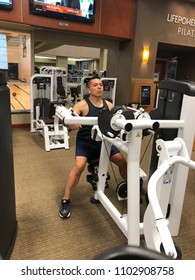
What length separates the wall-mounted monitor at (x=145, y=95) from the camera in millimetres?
6375

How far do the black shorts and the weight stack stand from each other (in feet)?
2.45

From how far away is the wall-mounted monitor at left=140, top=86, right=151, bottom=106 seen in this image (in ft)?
20.9

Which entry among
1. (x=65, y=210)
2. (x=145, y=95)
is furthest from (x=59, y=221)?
(x=145, y=95)

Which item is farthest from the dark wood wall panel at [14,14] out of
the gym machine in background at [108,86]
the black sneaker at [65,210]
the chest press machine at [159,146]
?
the black sneaker at [65,210]

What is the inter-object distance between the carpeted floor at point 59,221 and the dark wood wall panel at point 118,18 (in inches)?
152

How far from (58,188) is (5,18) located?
3673mm

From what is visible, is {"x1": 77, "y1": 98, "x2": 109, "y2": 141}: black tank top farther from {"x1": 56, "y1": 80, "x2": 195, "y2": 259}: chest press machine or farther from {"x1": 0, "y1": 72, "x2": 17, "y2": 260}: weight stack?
{"x1": 0, "y1": 72, "x2": 17, "y2": 260}: weight stack

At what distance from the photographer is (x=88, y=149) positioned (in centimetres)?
238

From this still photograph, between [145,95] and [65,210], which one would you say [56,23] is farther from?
[65,210]

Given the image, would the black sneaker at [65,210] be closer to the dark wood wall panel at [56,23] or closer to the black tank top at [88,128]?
the black tank top at [88,128]

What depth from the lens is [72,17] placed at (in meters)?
5.06
